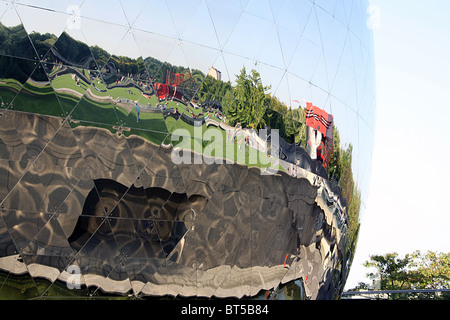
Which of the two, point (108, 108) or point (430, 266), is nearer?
point (108, 108)

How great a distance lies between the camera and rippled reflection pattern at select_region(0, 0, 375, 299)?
5.23 meters

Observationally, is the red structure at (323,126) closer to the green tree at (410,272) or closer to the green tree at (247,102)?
the green tree at (247,102)

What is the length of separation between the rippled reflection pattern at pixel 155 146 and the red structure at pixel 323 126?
0.07 m

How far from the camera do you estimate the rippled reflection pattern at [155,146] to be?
5227 mm

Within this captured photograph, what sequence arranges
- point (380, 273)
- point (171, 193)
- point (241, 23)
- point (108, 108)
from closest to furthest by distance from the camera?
point (108, 108)
point (171, 193)
point (241, 23)
point (380, 273)

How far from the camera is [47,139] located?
207 inches

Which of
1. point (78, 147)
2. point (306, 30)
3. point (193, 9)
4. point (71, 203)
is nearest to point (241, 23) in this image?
point (193, 9)

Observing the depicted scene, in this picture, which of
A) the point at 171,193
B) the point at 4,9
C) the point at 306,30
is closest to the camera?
the point at 4,9

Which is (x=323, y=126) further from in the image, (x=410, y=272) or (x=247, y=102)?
(x=410, y=272)

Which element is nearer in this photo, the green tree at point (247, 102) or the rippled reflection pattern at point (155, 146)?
the rippled reflection pattern at point (155, 146)

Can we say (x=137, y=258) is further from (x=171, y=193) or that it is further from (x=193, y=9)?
(x=193, y=9)

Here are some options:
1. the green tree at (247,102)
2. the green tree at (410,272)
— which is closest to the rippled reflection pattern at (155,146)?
the green tree at (247,102)

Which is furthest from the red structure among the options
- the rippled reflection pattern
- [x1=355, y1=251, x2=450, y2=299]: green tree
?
[x1=355, y1=251, x2=450, y2=299]: green tree

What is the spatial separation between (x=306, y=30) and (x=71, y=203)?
13.6 ft
